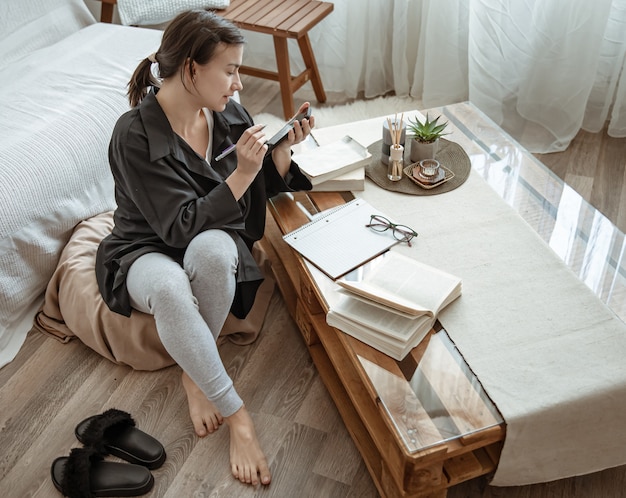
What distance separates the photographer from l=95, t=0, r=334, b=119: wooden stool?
8.57 ft

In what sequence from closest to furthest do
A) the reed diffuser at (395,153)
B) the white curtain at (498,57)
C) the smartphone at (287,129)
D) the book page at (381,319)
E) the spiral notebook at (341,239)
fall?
the book page at (381,319) < the spiral notebook at (341,239) < the smartphone at (287,129) < the reed diffuser at (395,153) < the white curtain at (498,57)

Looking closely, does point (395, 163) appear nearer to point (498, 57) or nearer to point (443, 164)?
point (443, 164)

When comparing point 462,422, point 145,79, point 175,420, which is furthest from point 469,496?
point 145,79

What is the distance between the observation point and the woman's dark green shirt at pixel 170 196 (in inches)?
62.2

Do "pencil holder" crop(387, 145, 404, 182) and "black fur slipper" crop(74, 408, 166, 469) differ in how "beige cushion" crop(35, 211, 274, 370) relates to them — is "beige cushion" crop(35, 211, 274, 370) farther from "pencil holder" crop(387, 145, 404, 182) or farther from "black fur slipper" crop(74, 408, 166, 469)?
"pencil holder" crop(387, 145, 404, 182)

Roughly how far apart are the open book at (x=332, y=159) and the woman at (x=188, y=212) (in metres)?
0.26

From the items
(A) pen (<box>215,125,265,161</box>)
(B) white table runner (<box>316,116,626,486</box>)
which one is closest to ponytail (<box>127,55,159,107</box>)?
(A) pen (<box>215,125,265,161</box>)

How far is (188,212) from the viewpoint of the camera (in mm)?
1604

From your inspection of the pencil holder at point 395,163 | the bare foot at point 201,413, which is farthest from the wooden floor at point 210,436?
the pencil holder at point 395,163

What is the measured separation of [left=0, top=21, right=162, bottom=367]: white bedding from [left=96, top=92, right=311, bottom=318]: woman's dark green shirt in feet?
0.83

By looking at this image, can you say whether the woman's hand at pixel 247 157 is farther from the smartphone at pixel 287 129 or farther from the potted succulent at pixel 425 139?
the potted succulent at pixel 425 139

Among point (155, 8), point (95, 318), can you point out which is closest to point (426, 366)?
point (95, 318)

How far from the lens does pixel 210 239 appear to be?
5.34 feet

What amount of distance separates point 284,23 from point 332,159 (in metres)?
0.96
